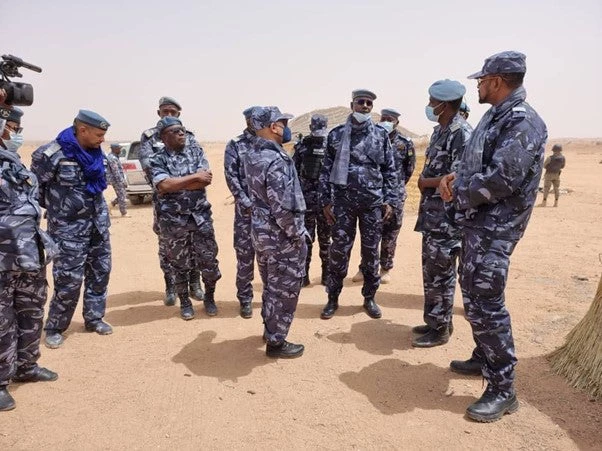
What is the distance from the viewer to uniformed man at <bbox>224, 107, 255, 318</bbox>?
466cm

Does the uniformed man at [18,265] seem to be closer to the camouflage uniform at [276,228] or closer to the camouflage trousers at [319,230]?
the camouflage uniform at [276,228]

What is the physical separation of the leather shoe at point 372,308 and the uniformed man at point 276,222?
117cm

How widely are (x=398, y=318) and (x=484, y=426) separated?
6.31 ft

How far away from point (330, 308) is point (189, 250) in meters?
1.64

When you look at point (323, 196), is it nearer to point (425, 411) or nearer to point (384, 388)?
point (384, 388)

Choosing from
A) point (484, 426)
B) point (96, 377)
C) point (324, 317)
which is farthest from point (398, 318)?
point (96, 377)

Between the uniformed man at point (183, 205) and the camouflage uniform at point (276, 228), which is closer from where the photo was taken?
the camouflage uniform at point (276, 228)

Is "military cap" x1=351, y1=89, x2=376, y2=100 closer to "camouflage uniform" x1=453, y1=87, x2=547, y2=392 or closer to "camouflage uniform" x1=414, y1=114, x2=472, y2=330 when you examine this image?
"camouflage uniform" x1=414, y1=114, x2=472, y2=330

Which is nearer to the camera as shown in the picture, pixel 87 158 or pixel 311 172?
pixel 87 158

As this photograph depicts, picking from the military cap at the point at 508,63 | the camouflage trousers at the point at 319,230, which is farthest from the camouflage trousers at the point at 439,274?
the camouflage trousers at the point at 319,230

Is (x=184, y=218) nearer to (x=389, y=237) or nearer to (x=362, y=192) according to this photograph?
(x=362, y=192)

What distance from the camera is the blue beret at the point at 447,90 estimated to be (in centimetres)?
359

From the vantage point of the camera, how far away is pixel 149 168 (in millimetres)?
4418

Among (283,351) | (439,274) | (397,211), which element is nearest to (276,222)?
(283,351)
